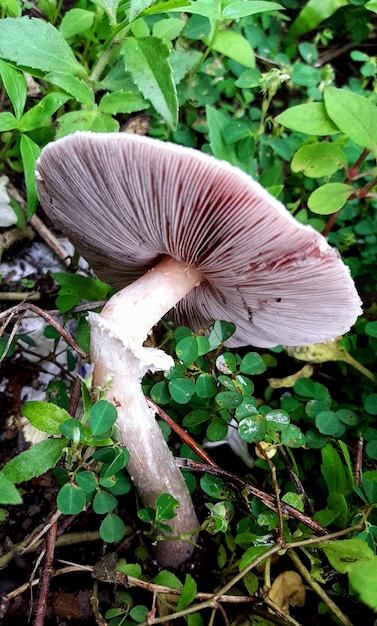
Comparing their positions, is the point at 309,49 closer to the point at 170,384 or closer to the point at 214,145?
the point at 214,145

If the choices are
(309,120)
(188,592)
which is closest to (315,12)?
(309,120)

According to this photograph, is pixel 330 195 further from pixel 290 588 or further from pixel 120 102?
pixel 290 588

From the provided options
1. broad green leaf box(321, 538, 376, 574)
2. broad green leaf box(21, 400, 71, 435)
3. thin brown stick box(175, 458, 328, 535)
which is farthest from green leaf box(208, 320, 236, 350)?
broad green leaf box(321, 538, 376, 574)

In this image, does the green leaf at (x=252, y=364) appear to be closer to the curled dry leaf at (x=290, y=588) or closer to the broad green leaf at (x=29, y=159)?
the curled dry leaf at (x=290, y=588)

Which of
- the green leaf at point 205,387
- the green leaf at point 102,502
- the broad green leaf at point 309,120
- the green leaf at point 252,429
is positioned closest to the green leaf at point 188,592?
the green leaf at point 102,502

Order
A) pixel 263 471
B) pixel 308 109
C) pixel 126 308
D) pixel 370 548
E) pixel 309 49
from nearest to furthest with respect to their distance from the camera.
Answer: pixel 370 548, pixel 126 308, pixel 308 109, pixel 263 471, pixel 309 49


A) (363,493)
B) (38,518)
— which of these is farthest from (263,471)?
(38,518)

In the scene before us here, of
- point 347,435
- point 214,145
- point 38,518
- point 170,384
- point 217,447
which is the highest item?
point 214,145
